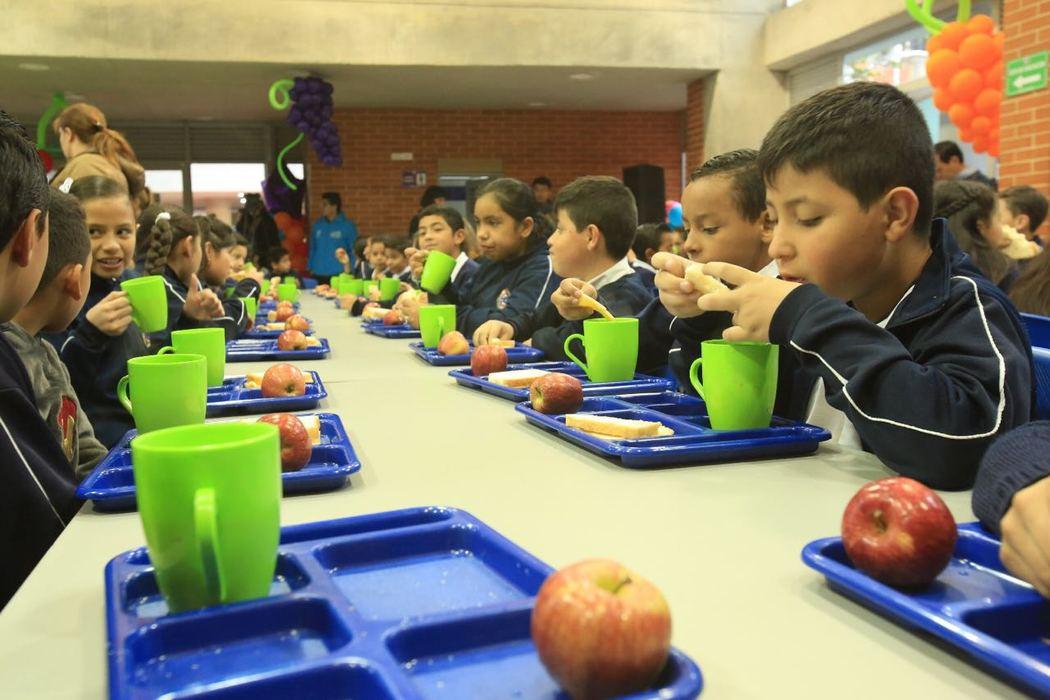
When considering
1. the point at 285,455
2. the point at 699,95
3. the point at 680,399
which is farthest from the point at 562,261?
the point at 699,95

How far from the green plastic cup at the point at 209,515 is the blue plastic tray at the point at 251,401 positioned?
2.94ft

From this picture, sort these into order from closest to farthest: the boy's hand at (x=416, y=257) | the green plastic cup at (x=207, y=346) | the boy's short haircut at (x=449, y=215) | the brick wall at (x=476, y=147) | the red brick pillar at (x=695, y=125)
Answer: the green plastic cup at (x=207, y=346) → the boy's hand at (x=416, y=257) → the boy's short haircut at (x=449, y=215) → the red brick pillar at (x=695, y=125) → the brick wall at (x=476, y=147)

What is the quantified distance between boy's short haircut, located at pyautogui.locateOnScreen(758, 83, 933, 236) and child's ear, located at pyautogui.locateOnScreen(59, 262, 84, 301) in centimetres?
123

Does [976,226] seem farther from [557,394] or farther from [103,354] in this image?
[103,354]

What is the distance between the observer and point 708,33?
8234mm

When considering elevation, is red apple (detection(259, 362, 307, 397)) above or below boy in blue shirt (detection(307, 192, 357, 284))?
below

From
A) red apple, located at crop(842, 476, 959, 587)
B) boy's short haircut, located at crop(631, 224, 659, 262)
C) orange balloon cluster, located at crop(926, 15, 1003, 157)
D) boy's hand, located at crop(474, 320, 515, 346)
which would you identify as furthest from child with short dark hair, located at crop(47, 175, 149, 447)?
orange balloon cluster, located at crop(926, 15, 1003, 157)

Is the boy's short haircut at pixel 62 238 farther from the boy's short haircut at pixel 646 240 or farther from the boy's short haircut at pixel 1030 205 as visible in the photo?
the boy's short haircut at pixel 1030 205

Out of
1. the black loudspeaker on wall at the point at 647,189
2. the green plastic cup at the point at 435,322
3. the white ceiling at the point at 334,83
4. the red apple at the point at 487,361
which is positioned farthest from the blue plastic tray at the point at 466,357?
the black loudspeaker on wall at the point at 647,189

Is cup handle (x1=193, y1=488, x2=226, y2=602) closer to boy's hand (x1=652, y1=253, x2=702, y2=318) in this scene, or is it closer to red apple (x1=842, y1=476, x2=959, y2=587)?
red apple (x1=842, y1=476, x2=959, y2=587)

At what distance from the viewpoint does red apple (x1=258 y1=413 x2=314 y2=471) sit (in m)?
1.07

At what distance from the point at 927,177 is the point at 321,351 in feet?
5.27

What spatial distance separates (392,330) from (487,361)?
1.22 m

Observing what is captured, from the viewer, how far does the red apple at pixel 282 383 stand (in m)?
1.61
